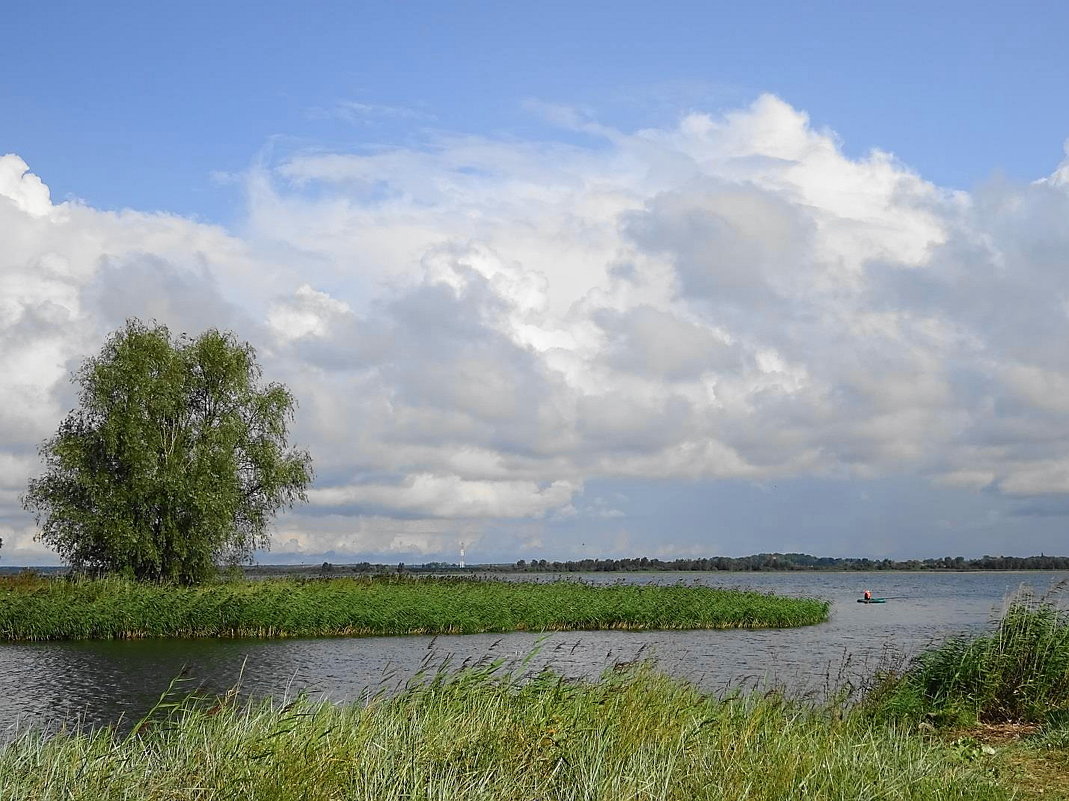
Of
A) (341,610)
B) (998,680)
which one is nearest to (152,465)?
(341,610)

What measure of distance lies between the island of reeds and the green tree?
38583mm

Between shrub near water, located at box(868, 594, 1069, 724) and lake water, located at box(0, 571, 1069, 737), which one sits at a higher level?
shrub near water, located at box(868, 594, 1069, 724)

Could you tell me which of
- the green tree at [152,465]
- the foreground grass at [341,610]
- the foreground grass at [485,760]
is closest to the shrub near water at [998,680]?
the foreground grass at [485,760]

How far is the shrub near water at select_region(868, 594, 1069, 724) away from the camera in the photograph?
15.5m

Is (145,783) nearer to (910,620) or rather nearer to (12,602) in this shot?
(12,602)

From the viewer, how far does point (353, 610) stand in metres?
37.2

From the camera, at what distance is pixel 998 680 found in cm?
1599

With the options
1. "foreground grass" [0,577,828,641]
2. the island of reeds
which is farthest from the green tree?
the island of reeds

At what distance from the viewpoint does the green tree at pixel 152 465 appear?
47719mm

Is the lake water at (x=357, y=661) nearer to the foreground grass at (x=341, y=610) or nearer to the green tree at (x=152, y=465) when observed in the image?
the foreground grass at (x=341, y=610)

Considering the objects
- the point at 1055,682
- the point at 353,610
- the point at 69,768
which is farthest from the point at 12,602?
the point at 1055,682

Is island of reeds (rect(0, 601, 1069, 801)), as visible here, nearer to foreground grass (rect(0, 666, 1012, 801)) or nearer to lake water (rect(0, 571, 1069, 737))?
foreground grass (rect(0, 666, 1012, 801))

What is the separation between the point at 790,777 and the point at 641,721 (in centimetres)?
235

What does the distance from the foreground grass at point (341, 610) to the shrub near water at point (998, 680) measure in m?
23.6
